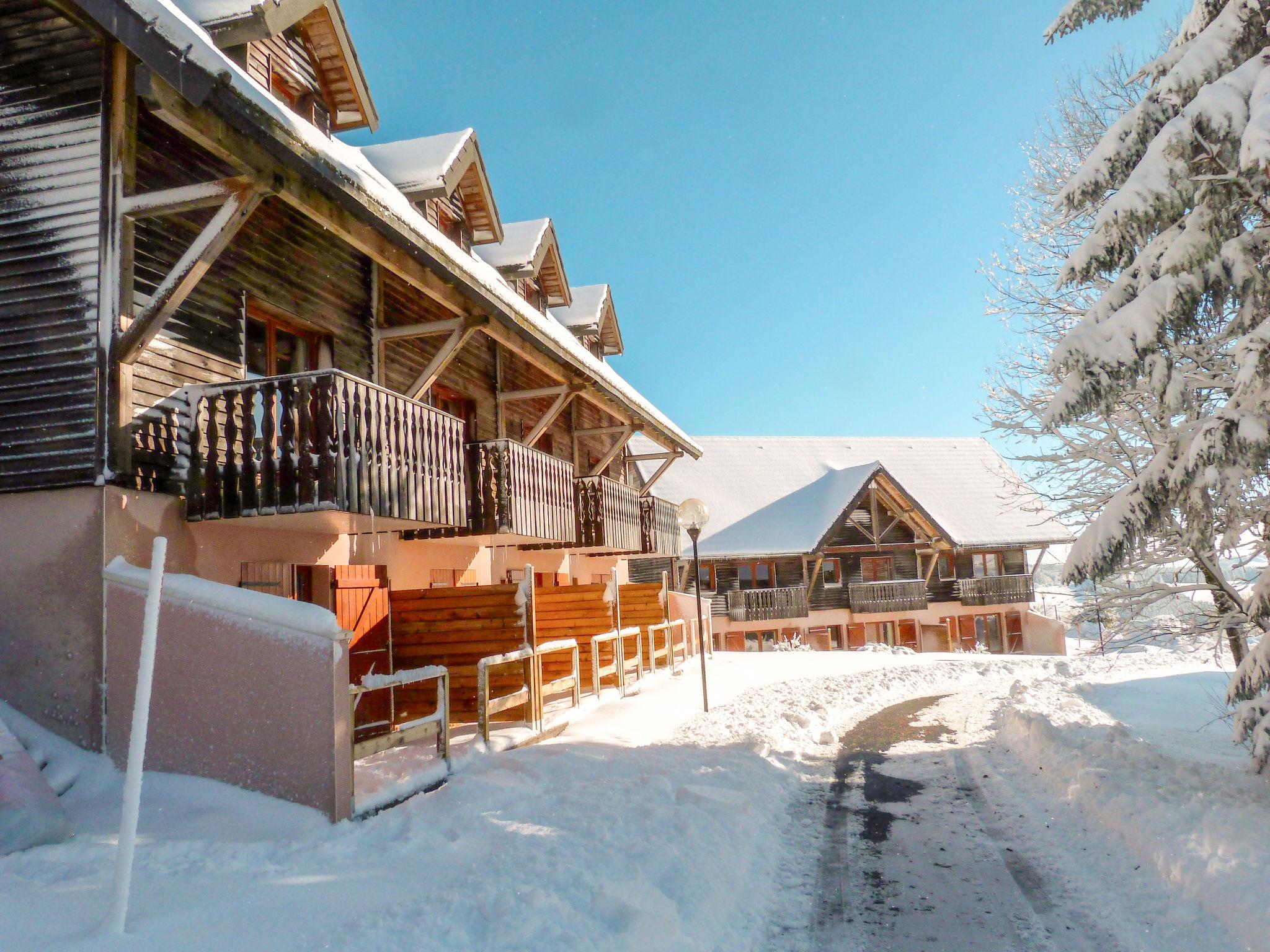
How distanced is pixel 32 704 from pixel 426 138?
1007cm

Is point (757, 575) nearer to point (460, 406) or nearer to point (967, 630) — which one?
point (967, 630)

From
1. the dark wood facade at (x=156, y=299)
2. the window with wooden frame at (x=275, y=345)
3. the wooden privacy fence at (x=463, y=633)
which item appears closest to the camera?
the dark wood facade at (x=156, y=299)

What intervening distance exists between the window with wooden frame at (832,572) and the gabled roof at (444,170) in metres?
23.1

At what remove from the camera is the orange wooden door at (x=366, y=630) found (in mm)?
10383

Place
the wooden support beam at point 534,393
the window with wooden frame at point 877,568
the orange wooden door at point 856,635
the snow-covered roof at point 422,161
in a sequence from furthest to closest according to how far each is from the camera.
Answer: the window with wooden frame at point 877,568
the orange wooden door at point 856,635
the wooden support beam at point 534,393
the snow-covered roof at point 422,161

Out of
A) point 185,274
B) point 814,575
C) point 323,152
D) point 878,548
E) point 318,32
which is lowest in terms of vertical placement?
point 814,575

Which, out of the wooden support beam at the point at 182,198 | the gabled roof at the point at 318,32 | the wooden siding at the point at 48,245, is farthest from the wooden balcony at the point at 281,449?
the gabled roof at the point at 318,32

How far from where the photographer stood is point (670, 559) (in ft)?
109

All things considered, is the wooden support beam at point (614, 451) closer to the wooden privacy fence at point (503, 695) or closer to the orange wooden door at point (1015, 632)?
the wooden privacy fence at point (503, 695)

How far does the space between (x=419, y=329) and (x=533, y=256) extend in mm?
5451

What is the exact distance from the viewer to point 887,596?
110 feet

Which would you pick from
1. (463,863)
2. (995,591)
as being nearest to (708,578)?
(995,591)

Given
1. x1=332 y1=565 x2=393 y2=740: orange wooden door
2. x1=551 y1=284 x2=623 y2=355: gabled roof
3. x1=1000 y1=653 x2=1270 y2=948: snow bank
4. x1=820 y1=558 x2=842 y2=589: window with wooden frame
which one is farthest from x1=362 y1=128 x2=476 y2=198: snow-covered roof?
x1=820 y1=558 x2=842 y2=589: window with wooden frame

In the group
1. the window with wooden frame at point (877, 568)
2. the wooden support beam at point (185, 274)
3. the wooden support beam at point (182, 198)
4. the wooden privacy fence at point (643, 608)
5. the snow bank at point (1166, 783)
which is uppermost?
the wooden support beam at point (182, 198)
